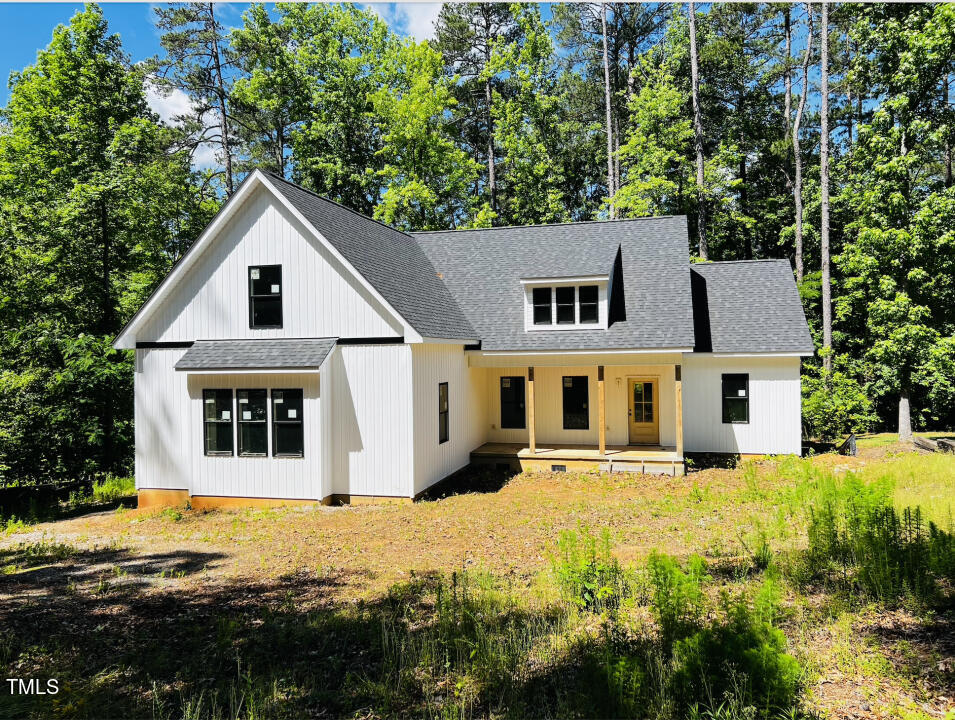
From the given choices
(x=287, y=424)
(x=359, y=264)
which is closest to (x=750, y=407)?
(x=359, y=264)

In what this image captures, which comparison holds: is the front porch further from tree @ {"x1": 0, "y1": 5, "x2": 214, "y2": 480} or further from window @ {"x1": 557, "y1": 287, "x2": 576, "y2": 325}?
tree @ {"x1": 0, "y1": 5, "x2": 214, "y2": 480}

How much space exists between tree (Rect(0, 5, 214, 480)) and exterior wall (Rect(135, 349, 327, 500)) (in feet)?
21.2

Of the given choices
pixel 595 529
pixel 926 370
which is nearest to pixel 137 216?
pixel 595 529

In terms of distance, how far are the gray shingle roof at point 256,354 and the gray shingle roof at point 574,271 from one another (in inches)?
228

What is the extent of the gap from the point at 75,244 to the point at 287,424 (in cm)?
1439

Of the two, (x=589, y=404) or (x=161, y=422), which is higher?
(x=161, y=422)

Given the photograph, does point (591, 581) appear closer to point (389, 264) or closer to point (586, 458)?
point (586, 458)

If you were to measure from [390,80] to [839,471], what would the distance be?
2966 centimetres

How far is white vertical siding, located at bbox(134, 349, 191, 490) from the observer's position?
1424 cm

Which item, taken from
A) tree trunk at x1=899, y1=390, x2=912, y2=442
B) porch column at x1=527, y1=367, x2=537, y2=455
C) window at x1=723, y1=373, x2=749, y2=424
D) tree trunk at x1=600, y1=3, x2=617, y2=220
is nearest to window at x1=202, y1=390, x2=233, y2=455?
porch column at x1=527, y1=367, x2=537, y2=455

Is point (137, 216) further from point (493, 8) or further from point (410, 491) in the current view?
point (493, 8)

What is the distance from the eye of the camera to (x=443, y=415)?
1553cm

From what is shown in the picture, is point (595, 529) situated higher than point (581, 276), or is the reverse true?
point (581, 276)

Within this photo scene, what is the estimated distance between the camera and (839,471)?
1492 centimetres
